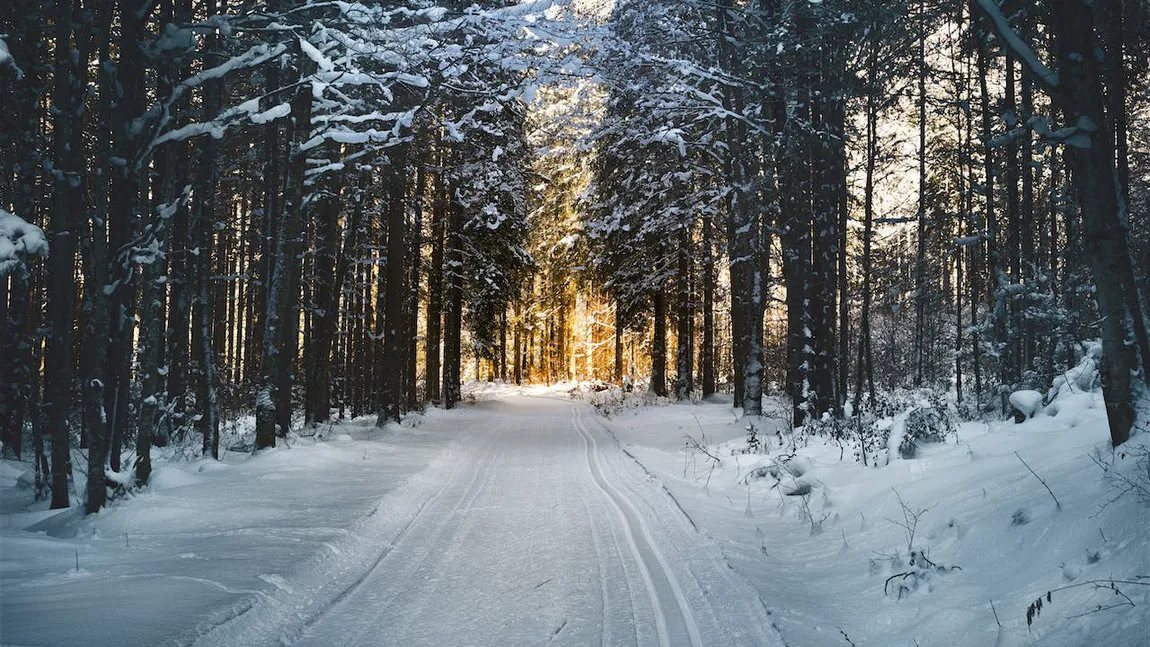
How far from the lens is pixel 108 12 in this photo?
757cm

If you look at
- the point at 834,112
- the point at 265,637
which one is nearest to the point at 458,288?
the point at 834,112

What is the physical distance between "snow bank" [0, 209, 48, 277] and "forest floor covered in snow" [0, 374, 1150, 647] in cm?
258

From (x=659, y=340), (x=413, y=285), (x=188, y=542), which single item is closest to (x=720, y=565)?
(x=188, y=542)

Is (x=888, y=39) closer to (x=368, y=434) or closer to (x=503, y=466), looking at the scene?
(x=503, y=466)

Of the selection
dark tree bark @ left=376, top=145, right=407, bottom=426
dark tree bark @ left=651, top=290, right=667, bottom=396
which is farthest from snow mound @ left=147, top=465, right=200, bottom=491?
dark tree bark @ left=651, top=290, right=667, bottom=396

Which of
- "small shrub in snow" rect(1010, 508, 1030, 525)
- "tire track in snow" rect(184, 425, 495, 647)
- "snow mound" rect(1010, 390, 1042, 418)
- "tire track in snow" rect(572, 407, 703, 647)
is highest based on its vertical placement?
"snow mound" rect(1010, 390, 1042, 418)

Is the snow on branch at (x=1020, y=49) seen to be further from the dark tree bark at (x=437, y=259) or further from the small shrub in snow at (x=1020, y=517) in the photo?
the dark tree bark at (x=437, y=259)

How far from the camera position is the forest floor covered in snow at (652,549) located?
13.8 feet

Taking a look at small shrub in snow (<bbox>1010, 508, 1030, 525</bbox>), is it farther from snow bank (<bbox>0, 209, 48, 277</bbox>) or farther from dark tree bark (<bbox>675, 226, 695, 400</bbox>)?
dark tree bark (<bbox>675, 226, 695, 400</bbox>)

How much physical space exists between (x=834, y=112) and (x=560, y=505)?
9.62 m

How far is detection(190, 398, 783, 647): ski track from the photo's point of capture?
439cm

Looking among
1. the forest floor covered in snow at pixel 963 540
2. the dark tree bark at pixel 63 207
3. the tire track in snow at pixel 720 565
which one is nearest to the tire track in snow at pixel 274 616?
the tire track in snow at pixel 720 565

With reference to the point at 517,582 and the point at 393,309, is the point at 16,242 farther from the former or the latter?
the point at 393,309

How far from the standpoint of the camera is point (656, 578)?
553 centimetres
